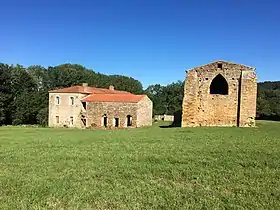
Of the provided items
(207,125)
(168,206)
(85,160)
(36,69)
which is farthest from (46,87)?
(168,206)

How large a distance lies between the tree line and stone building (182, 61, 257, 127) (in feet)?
90.2

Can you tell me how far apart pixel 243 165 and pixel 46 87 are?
77890mm

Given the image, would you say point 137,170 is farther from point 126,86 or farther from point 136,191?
point 126,86

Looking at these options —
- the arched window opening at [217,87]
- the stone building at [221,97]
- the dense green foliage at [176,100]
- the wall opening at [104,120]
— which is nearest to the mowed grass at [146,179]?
the stone building at [221,97]

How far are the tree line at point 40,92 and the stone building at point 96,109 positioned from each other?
8568mm

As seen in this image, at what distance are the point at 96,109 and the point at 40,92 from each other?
26415 mm

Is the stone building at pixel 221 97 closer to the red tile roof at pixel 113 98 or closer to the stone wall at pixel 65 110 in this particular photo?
the red tile roof at pixel 113 98

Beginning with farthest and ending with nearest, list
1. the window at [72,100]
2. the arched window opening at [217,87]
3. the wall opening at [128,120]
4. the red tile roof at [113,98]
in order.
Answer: the window at [72,100]
the red tile roof at [113,98]
the wall opening at [128,120]
the arched window opening at [217,87]

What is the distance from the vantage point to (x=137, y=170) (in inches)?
408

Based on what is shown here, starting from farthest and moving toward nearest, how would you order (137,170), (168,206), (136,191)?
1. (137,170)
2. (136,191)
3. (168,206)

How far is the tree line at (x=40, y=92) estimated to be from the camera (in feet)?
220

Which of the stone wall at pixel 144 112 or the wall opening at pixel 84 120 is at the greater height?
the stone wall at pixel 144 112

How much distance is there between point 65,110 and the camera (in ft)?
177

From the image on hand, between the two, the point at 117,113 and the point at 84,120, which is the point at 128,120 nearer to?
the point at 117,113
